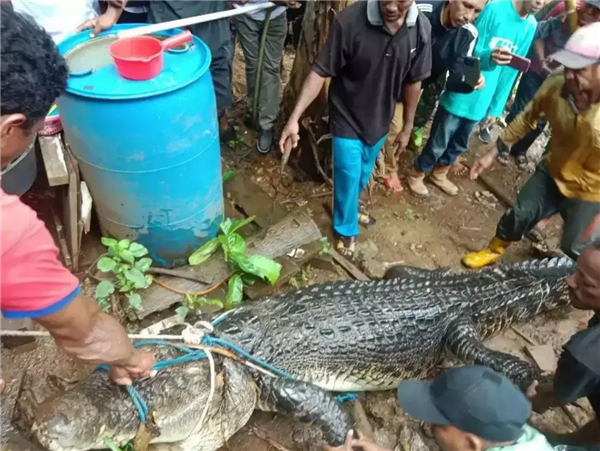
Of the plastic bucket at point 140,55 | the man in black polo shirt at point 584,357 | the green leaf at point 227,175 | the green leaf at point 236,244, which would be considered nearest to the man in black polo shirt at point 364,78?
the green leaf at point 236,244

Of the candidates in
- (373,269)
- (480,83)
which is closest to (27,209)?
(373,269)

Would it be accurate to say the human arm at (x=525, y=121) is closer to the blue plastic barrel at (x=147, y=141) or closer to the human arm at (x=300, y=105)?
the human arm at (x=300, y=105)

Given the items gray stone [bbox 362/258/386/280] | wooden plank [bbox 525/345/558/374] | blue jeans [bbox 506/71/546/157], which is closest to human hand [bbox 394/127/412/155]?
gray stone [bbox 362/258/386/280]

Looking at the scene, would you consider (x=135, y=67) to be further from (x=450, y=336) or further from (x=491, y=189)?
(x=491, y=189)

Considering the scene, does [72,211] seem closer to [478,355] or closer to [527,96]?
[478,355]

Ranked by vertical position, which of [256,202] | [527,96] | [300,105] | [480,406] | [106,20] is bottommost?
[256,202]

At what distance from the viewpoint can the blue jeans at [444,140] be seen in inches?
160

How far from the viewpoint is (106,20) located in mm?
3207

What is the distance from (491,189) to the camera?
4652mm

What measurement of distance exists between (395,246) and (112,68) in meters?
2.33

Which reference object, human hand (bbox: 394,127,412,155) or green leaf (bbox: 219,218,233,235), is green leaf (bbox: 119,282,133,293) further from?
human hand (bbox: 394,127,412,155)

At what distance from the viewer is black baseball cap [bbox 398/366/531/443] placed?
166cm

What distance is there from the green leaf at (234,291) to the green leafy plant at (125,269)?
0.46 m

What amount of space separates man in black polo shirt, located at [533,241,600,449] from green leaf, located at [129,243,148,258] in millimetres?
2170
